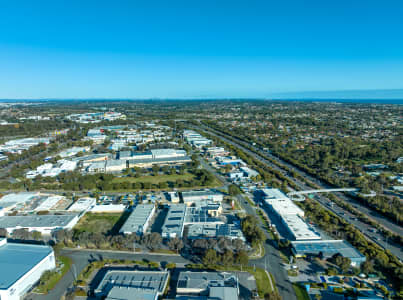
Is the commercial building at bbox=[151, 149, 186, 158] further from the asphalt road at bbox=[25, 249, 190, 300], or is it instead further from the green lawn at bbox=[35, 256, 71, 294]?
the green lawn at bbox=[35, 256, 71, 294]

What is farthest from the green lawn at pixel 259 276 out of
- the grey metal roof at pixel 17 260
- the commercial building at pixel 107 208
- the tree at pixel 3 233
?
the tree at pixel 3 233

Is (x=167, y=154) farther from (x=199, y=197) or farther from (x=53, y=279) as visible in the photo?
(x=53, y=279)

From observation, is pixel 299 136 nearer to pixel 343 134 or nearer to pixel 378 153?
pixel 343 134

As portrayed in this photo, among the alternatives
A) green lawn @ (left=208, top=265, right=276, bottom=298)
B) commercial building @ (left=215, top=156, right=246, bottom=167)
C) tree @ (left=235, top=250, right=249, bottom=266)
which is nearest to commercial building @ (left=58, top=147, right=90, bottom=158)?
commercial building @ (left=215, top=156, right=246, bottom=167)

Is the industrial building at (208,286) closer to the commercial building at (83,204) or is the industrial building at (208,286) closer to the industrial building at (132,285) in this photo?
the industrial building at (132,285)

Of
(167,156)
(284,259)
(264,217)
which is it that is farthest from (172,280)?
(167,156)

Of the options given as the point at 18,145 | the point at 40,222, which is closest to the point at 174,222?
the point at 40,222
